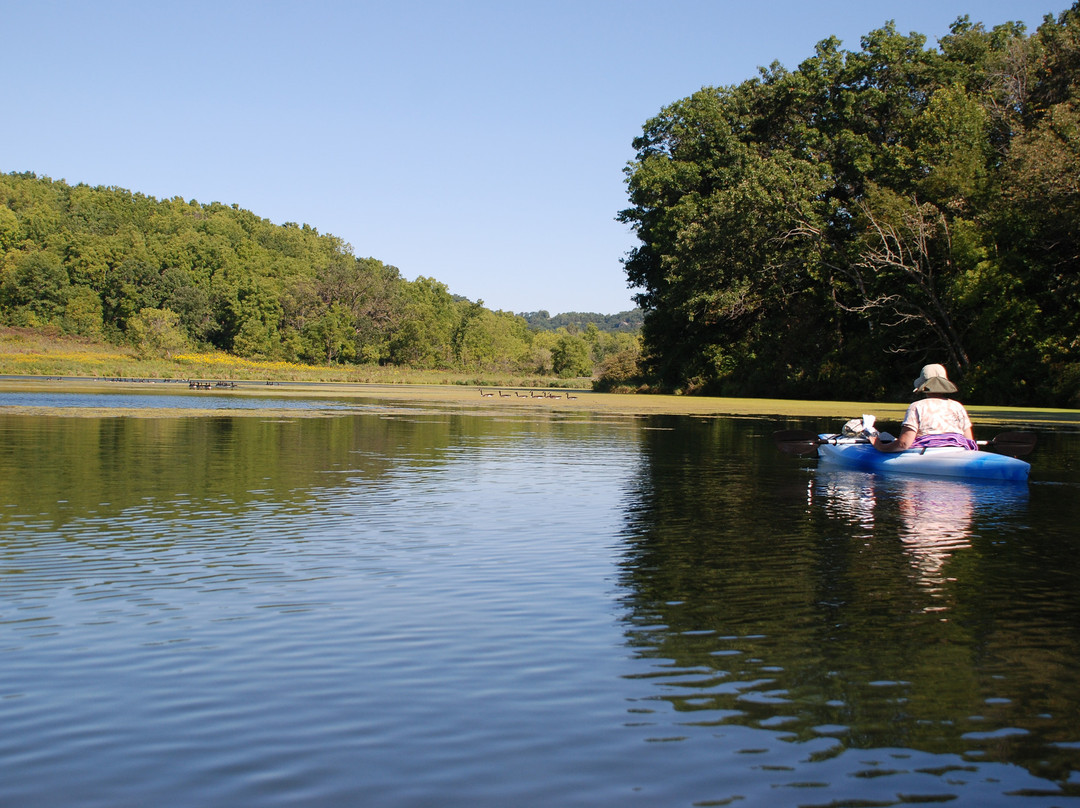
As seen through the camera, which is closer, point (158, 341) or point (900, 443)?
point (900, 443)

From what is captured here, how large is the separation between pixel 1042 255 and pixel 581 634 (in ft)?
137

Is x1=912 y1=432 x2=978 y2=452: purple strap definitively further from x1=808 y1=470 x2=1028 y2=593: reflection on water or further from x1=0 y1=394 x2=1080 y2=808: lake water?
x1=0 y1=394 x2=1080 y2=808: lake water

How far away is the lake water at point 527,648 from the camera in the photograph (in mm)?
3885

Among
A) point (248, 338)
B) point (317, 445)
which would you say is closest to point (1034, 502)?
point (317, 445)

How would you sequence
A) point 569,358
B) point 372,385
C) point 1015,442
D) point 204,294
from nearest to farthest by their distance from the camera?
point 1015,442
point 372,385
point 204,294
point 569,358

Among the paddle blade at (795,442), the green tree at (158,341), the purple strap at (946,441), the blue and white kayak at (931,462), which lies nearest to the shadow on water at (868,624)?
the blue and white kayak at (931,462)

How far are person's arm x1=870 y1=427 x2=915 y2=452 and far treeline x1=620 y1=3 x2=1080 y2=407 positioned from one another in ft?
87.3

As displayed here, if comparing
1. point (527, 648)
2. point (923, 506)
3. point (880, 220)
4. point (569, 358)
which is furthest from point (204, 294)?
point (527, 648)

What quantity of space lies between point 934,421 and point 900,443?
631 mm

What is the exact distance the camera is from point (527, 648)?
18.4 feet

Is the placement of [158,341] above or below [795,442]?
above

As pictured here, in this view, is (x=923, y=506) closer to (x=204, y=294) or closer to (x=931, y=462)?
(x=931, y=462)

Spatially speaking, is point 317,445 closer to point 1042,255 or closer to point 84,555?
point 84,555

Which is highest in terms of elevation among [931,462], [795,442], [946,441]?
[946,441]
